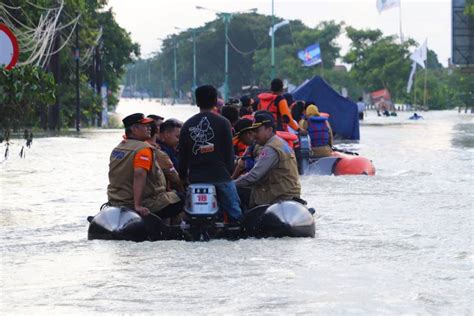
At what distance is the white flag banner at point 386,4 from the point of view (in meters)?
101

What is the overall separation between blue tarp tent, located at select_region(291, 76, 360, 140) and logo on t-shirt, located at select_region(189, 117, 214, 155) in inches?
967

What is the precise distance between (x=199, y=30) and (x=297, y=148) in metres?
173

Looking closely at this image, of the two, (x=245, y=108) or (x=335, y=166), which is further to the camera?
(x=335, y=166)

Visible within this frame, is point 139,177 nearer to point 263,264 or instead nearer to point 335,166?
point 263,264

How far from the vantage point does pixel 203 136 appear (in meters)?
12.7

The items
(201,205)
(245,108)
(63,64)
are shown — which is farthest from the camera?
(63,64)

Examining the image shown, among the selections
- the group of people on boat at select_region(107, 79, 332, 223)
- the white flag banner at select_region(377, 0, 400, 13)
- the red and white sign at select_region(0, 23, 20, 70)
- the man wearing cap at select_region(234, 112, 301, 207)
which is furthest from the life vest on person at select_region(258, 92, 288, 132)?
the white flag banner at select_region(377, 0, 400, 13)

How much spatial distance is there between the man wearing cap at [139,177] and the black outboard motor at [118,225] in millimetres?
108

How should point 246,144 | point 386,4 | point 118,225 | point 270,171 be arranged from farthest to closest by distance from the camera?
point 386,4 → point 246,144 → point 270,171 → point 118,225

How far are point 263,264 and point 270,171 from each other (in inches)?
83.4

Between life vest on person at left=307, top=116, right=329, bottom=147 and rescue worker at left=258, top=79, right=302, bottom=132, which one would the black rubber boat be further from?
life vest on person at left=307, top=116, right=329, bottom=147

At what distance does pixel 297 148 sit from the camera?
2245 cm

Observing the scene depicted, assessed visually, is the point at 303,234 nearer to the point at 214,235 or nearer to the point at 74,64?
the point at 214,235

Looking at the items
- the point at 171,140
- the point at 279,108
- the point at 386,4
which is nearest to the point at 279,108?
the point at 279,108
